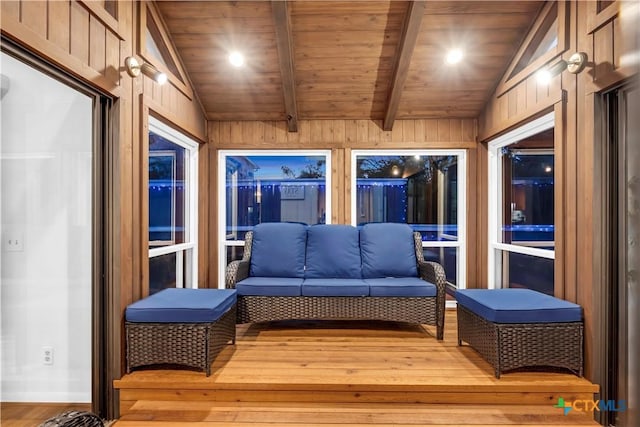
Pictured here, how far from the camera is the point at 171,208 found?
12.4ft

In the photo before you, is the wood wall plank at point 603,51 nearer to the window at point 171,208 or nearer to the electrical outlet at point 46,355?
the window at point 171,208

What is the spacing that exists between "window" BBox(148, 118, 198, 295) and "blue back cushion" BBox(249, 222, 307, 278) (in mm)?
888

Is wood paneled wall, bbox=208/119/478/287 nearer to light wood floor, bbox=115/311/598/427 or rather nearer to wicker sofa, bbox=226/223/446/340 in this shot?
wicker sofa, bbox=226/223/446/340

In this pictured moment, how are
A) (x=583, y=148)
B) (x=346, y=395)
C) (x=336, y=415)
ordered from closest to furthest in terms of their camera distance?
(x=336, y=415) < (x=346, y=395) < (x=583, y=148)

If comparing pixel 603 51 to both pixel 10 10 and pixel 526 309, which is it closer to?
pixel 526 309

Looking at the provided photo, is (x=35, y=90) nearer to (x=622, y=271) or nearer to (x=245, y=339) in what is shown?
(x=245, y=339)

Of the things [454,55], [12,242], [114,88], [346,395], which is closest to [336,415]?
[346,395]

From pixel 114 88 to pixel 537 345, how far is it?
3.26 metres

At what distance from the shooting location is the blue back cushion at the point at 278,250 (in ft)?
11.2

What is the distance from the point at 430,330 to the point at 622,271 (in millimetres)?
1595

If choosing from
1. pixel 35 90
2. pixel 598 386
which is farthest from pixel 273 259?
pixel 598 386

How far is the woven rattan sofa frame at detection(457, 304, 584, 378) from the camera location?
2.30 metres

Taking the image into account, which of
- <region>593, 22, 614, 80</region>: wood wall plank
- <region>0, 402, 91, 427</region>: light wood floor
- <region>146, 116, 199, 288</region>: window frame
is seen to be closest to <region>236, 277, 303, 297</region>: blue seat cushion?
<region>146, 116, 199, 288</region>: window frame

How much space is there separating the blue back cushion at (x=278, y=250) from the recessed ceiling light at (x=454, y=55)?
7.14 feet
